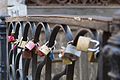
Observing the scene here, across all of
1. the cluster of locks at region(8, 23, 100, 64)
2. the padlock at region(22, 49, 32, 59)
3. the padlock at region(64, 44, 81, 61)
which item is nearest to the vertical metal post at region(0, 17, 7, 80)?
the cluster of locks at region(8, 23, 100, 64)

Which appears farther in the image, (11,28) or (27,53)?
(11,28)

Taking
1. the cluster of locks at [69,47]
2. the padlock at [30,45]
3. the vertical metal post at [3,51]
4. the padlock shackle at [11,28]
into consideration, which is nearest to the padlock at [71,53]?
the cluster of locks at [69,47]

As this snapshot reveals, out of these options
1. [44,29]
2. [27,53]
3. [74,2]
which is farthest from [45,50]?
[74,2]

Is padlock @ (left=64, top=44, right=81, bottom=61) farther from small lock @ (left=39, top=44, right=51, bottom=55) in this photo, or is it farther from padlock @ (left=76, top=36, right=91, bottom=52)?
small lock @ (left=39, top=44, right=51, bottom=55)

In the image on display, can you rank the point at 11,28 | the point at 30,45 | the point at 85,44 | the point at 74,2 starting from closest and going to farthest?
the point at 85,44
the point at 30,45
the point at 11,28
the point at 74,2

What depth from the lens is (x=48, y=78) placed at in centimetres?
139

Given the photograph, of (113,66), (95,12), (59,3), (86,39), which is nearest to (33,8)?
(59,3)

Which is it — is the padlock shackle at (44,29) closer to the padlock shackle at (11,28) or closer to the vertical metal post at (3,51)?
the padlock shackle at (11,28)

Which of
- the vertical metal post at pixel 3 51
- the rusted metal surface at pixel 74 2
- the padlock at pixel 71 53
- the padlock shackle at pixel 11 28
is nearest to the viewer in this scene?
the padlock at pixel 71 53

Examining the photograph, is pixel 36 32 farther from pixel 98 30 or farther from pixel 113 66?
pixel 113 66

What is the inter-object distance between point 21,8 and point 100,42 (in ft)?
9.56

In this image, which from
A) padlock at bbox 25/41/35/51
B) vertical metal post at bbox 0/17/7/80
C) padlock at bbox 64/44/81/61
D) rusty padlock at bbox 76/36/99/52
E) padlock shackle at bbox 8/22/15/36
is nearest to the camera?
rusty padlock at bbox 76/36/99/52

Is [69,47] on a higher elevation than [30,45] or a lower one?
higher

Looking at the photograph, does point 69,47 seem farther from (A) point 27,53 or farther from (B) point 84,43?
(A) point 27,53
